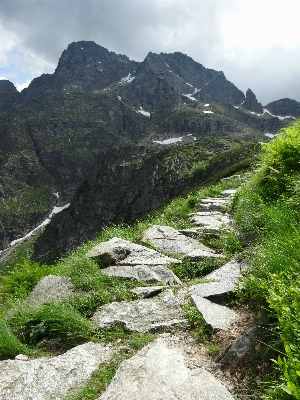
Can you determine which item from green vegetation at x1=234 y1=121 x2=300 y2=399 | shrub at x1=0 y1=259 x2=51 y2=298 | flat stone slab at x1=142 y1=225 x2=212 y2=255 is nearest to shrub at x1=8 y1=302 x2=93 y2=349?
shrub at x1=0 y1=259 x2=51 y2=298

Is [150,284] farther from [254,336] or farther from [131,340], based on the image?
[254,336]

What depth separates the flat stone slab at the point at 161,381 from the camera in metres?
3.44

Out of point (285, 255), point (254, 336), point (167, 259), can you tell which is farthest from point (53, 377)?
point (167, 259)

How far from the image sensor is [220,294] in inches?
228

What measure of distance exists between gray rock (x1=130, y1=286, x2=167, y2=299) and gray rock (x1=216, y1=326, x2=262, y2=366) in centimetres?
231

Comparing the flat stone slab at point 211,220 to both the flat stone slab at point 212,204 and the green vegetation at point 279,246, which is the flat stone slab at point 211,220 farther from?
the green vegetation at point 279,246

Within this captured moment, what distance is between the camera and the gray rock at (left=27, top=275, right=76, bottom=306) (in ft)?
20.0

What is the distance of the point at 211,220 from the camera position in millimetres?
11133

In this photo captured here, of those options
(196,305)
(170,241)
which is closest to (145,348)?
(196,305)

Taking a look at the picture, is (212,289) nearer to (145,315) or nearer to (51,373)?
(145,315)

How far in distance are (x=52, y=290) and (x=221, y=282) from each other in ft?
11.8

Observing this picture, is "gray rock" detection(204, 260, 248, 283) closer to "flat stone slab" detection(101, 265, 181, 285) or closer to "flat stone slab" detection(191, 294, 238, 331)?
"flat stone slab" detection(101, 265, 181, 285)

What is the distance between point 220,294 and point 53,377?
127 inches

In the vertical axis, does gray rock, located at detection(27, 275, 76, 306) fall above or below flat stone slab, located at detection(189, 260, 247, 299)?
above
